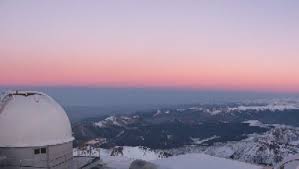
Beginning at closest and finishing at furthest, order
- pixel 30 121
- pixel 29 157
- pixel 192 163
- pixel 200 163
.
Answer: pixel 29 157 < pixel 30 121 < pixel 200 163 < pixel 192 163

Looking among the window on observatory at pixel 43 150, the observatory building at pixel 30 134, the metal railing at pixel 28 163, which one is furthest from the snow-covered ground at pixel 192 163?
the window on observatory at pixel 43 150

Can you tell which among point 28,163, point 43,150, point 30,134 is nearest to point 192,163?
point 43,150

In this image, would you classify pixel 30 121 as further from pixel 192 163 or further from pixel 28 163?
pixel 192 163

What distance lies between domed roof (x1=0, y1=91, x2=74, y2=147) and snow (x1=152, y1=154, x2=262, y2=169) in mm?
11789

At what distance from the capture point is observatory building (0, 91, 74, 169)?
2311cm

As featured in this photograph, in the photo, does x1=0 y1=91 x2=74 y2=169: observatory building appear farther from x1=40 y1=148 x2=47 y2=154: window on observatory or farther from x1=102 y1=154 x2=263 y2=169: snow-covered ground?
x1=102 y1=154 x2=263 y2=169: snow-covered ground

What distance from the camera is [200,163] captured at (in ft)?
119

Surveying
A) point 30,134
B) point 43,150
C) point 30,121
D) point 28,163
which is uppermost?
point 30,121

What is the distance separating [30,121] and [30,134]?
2.18 ft

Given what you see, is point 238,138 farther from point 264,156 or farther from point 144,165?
point 144,165

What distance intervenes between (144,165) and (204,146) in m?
125

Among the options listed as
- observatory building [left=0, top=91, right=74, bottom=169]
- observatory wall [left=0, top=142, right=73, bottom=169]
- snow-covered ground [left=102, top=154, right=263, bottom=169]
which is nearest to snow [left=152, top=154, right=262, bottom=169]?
snow-covered ground [left=102, top=154, right=263, bottom=169]

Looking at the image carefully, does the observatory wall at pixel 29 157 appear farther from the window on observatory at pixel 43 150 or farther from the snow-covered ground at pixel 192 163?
the snow-covered ground at pixel 192 163

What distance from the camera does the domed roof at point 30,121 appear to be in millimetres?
23141
